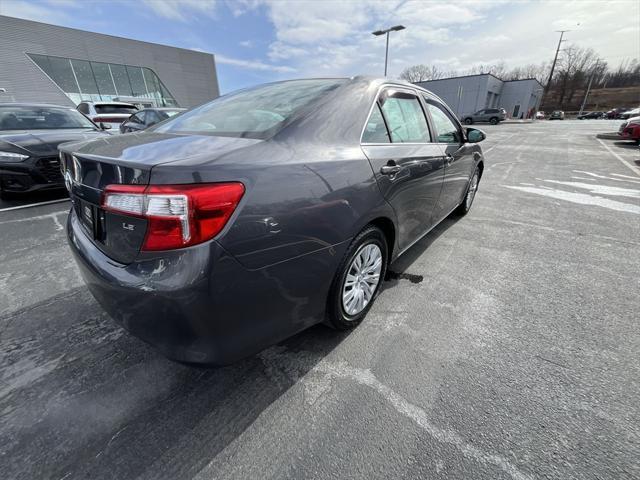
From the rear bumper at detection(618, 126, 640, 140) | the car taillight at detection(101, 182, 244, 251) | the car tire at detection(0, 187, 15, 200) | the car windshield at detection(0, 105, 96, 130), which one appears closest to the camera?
the car taillight at detection(101, 182, 244, 251)

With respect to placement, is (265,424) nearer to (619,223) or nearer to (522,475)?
(522,475)

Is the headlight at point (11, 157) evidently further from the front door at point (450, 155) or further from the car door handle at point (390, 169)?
the front door at point (450, 155)

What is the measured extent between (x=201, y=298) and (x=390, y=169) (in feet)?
4.72

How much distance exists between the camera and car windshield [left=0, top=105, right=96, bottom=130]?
4895mm

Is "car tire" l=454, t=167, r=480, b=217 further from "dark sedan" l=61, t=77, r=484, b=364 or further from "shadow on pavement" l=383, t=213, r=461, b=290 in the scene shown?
"dark sedan" l=61, t=77, r=484, b=364

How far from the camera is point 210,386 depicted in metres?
1.72

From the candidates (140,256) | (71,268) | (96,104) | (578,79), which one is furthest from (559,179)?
(578,79)

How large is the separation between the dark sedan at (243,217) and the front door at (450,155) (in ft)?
3.27

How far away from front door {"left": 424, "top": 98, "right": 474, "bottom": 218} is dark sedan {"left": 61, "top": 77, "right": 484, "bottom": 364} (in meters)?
1.00

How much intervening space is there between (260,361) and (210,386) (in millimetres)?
315

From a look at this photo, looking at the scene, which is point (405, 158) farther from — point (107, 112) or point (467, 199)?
point (107, 112)

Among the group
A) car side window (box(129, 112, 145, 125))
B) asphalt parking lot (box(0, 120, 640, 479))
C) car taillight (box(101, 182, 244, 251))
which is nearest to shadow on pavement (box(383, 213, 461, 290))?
asphalt parking lot (box(0, 120, 640, 479))

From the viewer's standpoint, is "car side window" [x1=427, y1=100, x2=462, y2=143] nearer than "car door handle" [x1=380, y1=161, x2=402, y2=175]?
No

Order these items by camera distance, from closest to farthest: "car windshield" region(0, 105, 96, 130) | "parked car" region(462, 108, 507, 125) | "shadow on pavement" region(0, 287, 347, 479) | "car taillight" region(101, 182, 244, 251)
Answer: "car taillight" region(101, 182, 244, 251)
"shadow on pavement" region(0, 287, 347, 479)
"car windshield" region(0, 105, 96, 130)
"parked car" region(462, 108, 507, 125)
